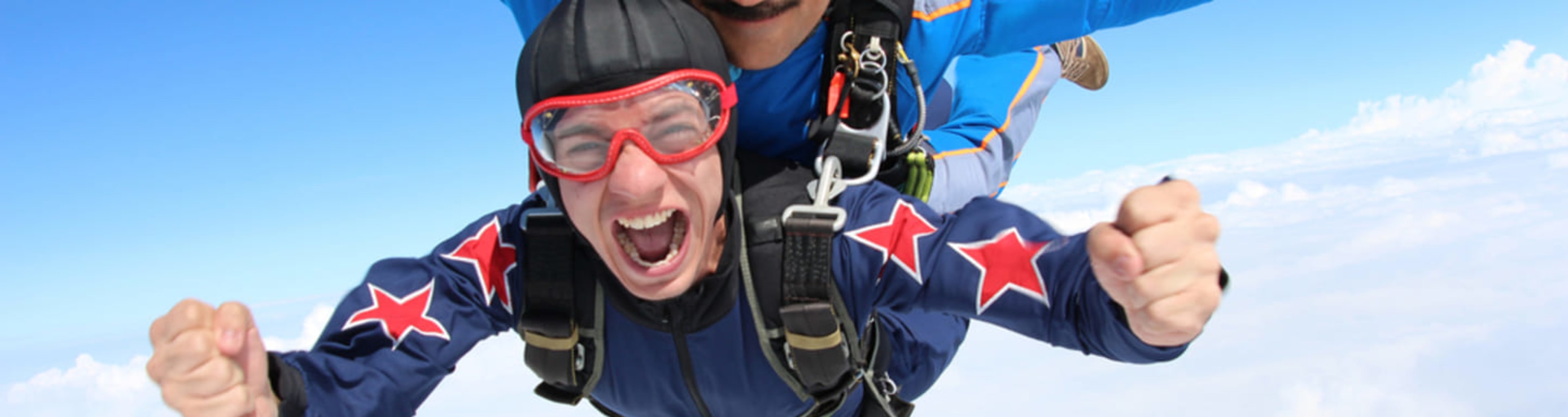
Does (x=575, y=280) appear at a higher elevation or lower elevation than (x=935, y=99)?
lower

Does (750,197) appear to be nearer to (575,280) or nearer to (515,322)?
(575,280)

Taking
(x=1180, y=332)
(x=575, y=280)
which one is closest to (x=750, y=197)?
(x=575, y=280)

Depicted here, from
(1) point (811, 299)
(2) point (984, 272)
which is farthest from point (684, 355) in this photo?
(2) point (984, 272)

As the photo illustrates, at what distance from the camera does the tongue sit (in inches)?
83.7

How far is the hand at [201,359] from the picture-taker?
4.92 feet

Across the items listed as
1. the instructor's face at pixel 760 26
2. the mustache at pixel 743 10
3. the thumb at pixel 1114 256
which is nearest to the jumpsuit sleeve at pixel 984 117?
the instructor's face at pixel 760 26

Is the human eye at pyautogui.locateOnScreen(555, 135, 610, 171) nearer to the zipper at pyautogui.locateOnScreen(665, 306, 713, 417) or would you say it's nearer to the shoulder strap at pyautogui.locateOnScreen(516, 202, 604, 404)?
the shoulder strap at pyautogui.locateOnScreen(516, 202, 604, 404)

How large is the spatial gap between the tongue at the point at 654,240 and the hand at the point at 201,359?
78 cm

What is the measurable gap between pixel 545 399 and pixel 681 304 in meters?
0.51

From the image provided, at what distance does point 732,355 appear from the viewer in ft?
7.45

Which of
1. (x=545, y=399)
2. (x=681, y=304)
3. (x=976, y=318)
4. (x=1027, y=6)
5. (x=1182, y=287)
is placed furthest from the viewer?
(x=1027, y=6)

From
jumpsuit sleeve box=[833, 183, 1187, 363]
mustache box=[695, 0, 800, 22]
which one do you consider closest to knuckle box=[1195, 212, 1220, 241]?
jumpsuit sleeve box=[833, 183, 1187, 363]

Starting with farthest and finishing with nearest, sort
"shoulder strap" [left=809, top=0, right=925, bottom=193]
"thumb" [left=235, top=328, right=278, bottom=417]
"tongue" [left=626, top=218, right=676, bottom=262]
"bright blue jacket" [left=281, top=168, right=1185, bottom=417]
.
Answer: "shoulder strap" [left=809, top=0, right=925, bottom=193] < "tongue" [left=626, top=218, right=676, bottom=262] < "bright blue jacket" [left=281, top=168, right=1185, bottom=417] < "thumb" [left=235, top=328, right=278, bottom=417]

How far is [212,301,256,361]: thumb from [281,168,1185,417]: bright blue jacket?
32 centimetres
